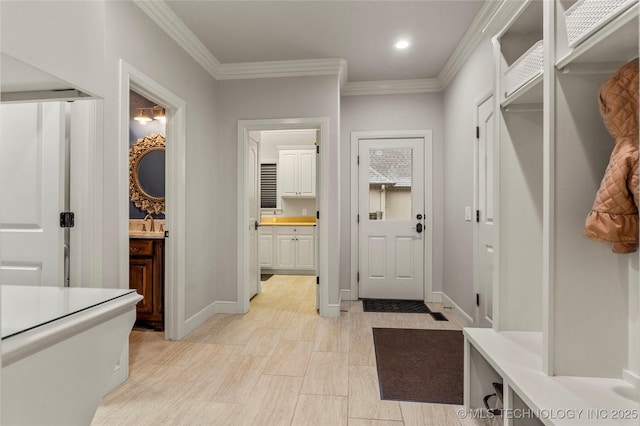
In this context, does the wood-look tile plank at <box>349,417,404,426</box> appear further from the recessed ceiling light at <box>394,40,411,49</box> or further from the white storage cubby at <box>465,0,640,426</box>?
the recessed ceiling light at <box>394,40,411,49</box>

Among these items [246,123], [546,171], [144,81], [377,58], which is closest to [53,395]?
[546,171]

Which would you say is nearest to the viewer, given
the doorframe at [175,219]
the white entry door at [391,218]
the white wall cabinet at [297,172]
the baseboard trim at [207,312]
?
the doorframe at [175,219]

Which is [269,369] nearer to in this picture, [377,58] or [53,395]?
[53,395]

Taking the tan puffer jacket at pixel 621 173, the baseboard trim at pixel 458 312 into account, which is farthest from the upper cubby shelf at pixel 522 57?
the baseboard trim at pixel 458 312

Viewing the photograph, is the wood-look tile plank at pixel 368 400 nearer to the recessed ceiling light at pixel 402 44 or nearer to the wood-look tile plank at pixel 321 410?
the wood-look tile plank at pixel 321 410

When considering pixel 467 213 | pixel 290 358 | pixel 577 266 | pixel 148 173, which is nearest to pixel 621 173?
pixel 577 266

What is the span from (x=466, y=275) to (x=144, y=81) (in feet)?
10.5

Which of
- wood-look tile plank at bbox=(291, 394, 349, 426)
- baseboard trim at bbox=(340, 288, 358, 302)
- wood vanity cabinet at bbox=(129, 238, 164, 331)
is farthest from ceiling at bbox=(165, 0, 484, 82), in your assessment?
wood-look tile plank at bbox=(291, 394, 349, 426)

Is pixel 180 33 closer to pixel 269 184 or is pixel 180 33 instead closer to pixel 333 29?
pixel 333 29

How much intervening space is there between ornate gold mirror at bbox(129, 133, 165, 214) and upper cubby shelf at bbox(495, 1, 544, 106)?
11.3 feet

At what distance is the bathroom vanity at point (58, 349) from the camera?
23.0 inches

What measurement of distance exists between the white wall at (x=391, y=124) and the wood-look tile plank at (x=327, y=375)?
5.49 feet

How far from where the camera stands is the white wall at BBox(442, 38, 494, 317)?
9.19 ft

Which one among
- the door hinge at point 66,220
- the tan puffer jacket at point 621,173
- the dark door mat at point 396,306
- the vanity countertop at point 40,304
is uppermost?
the tan puffer jacket at point 621,173
